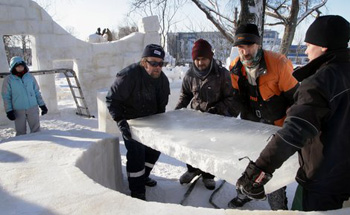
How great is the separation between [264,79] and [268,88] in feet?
0.28

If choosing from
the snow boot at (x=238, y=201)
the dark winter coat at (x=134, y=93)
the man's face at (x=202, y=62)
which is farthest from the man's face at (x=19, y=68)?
the snow boot at (x=238, y=201)

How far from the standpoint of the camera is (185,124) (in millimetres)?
2619

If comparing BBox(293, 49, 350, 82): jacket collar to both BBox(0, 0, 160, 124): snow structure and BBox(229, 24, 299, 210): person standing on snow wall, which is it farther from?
BBox(0, 0, 160, 124): snow structure

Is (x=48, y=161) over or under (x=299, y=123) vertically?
under

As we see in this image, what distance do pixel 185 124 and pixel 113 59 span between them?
248 inches

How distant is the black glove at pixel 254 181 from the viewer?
4.43ft

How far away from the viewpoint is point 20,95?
4.36 meters

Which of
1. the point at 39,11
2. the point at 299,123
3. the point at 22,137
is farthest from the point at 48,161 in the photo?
the point at 39,11

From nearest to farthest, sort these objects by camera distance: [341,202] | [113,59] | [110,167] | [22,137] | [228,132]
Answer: [341,202] < [228,132] < [22,137] < [110,167] < [113,59]

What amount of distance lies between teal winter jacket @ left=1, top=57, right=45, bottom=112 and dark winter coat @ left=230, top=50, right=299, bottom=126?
11.4 ft

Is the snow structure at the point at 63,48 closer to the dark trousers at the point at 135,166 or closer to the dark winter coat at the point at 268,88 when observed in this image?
the dark trousers at the point at 135,166

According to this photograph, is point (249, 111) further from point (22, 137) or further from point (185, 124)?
point (22, 137)

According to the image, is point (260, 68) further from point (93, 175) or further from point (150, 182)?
point (150, 182)

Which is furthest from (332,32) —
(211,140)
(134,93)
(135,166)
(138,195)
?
(138,195)
